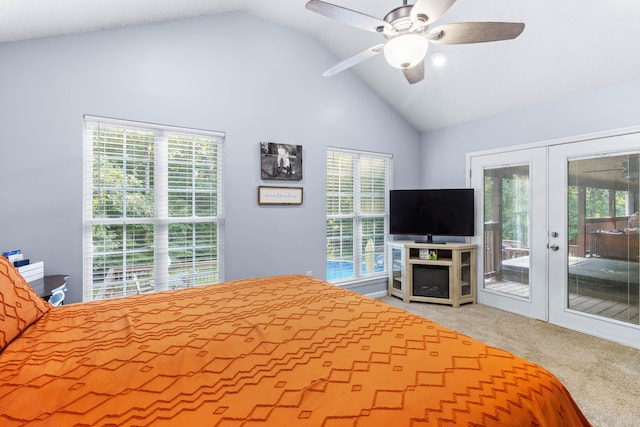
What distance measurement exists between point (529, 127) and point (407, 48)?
2.66 meters

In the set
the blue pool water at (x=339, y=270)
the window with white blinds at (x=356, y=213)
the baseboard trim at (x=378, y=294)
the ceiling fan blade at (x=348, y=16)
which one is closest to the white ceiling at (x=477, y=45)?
the window with white blinds at (x=356, y=213)

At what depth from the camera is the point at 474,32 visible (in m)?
1.79

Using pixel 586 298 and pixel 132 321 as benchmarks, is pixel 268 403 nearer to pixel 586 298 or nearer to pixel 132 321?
pixel 132 321

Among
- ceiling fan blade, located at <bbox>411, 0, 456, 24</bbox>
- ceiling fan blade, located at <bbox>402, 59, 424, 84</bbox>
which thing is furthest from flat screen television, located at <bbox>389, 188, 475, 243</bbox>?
ceiling fan blade, located at <bbox>411, 0, 456, 24</bbox>

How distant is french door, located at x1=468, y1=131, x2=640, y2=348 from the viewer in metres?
2.96

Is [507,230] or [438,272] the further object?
[438,272]

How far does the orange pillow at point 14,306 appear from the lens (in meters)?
1.28

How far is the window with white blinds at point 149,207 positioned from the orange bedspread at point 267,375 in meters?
1.40

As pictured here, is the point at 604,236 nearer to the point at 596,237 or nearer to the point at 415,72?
the point at 596,237

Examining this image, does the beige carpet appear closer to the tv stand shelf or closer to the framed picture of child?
the tv stand shelf

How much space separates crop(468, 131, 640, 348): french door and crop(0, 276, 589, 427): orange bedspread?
106 inches

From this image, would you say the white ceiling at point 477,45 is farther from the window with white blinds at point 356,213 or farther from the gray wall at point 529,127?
the window with white blinds at point 356,213

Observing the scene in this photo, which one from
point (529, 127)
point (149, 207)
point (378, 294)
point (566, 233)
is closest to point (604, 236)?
point (566, 233)

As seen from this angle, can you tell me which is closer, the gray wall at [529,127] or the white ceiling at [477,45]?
the white ceiling at [477,45]
